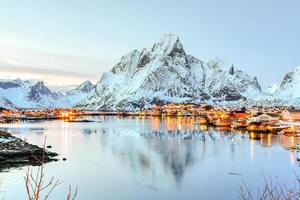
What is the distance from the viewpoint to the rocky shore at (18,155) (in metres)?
31.1

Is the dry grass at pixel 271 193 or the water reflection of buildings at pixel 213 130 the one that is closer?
the dry grass at pixel 271 193

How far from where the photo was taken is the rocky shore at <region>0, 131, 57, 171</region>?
1224 inches

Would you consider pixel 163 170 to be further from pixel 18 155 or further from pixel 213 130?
pixel 213 130

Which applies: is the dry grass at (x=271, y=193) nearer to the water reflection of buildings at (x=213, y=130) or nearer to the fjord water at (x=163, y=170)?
the fjord water at (x=163, y=170)

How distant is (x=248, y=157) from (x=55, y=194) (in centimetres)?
1988

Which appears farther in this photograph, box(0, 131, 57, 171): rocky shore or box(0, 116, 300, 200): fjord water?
box(0, 131, 57, 171): rocky shore

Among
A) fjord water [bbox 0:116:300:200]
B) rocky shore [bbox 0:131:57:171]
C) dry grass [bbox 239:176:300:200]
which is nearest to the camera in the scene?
dry grass [bbox 239:176:300:200]

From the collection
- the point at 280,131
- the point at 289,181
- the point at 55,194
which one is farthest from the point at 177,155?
the point at 280,131

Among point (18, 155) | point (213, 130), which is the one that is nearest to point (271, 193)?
point (18, 155)

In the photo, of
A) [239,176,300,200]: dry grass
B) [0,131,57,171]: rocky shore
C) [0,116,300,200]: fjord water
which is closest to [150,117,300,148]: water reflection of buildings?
[0,116,300,200]: fjord water

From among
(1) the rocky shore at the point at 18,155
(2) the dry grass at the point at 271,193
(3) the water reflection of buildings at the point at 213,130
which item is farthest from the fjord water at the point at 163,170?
(3) the water reflection of buildings at the point at 213,130

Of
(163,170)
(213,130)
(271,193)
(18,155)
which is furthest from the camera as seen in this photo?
(213,130)

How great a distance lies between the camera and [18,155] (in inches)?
1366

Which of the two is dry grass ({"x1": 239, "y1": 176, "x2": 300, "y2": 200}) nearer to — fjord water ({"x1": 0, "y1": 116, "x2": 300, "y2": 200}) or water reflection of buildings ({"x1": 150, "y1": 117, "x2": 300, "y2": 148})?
fjord water ({"x1": 0, "y1": 116, "x2": 300, "y2": 200})
